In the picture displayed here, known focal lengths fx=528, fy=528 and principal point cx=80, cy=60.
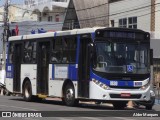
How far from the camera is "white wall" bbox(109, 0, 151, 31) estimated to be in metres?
43.1

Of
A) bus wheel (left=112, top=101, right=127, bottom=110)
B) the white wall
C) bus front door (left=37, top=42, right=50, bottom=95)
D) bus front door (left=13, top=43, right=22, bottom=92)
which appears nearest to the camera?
bus wheel (left=112, top=101, right=127, bottom=110)

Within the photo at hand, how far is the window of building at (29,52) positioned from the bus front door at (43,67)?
0.58m

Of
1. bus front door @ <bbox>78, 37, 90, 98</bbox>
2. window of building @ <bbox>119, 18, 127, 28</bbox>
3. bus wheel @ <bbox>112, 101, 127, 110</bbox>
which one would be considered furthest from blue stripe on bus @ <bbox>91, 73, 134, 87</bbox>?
window of building @ <bbox>119, 18, 127, 28</bbox>

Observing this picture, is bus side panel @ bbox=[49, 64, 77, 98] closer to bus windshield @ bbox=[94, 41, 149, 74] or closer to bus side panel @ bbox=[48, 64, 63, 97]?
bus side panel @ bbox=[48, 64, 63, 97]

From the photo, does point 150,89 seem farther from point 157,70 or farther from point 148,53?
point 157,70

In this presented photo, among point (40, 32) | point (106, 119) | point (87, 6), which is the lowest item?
point (106, 119)

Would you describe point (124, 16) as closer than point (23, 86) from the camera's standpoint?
No

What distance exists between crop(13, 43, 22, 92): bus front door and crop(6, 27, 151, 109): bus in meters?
2.90

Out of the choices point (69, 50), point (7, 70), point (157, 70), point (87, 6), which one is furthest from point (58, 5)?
point (69, 50)

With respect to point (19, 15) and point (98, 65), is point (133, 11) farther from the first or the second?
point (19, 15)

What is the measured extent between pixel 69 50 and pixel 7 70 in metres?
6.64

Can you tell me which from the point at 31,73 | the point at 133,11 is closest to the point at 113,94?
the point at 31,73

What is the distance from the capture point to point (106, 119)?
1664cm

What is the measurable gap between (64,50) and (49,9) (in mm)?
42164
